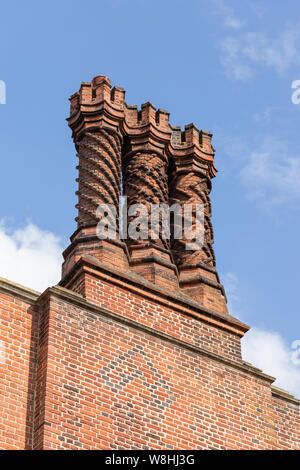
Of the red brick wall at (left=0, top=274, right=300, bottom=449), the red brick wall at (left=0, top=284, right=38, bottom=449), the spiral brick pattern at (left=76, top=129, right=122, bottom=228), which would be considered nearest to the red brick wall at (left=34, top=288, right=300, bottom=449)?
the red brick wall at (left=0, top=274, right=300, bottom=449)

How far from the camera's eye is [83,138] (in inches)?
604

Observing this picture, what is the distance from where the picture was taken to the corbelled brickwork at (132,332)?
1141 cm

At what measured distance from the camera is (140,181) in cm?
1529

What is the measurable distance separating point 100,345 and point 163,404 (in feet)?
3.82

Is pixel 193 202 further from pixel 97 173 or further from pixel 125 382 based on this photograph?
pixel 125 382

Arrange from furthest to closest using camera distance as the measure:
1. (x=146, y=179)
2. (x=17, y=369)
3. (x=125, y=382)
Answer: (x=146, y=179) < (x=125, y=382) < (x=17, y=369)


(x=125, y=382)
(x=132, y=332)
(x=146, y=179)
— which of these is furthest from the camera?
(x=146, y=179)

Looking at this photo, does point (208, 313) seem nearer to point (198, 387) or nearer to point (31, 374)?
point (198, 387)

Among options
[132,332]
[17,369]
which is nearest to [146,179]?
[132,332]

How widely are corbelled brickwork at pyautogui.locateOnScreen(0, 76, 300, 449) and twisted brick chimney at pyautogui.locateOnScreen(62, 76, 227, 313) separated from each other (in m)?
0.02

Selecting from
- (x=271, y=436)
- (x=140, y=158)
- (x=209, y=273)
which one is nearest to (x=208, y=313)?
(x=209, y=273)

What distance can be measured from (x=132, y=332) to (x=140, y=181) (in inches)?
136

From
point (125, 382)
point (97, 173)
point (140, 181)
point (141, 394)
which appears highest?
point (140, 181)
